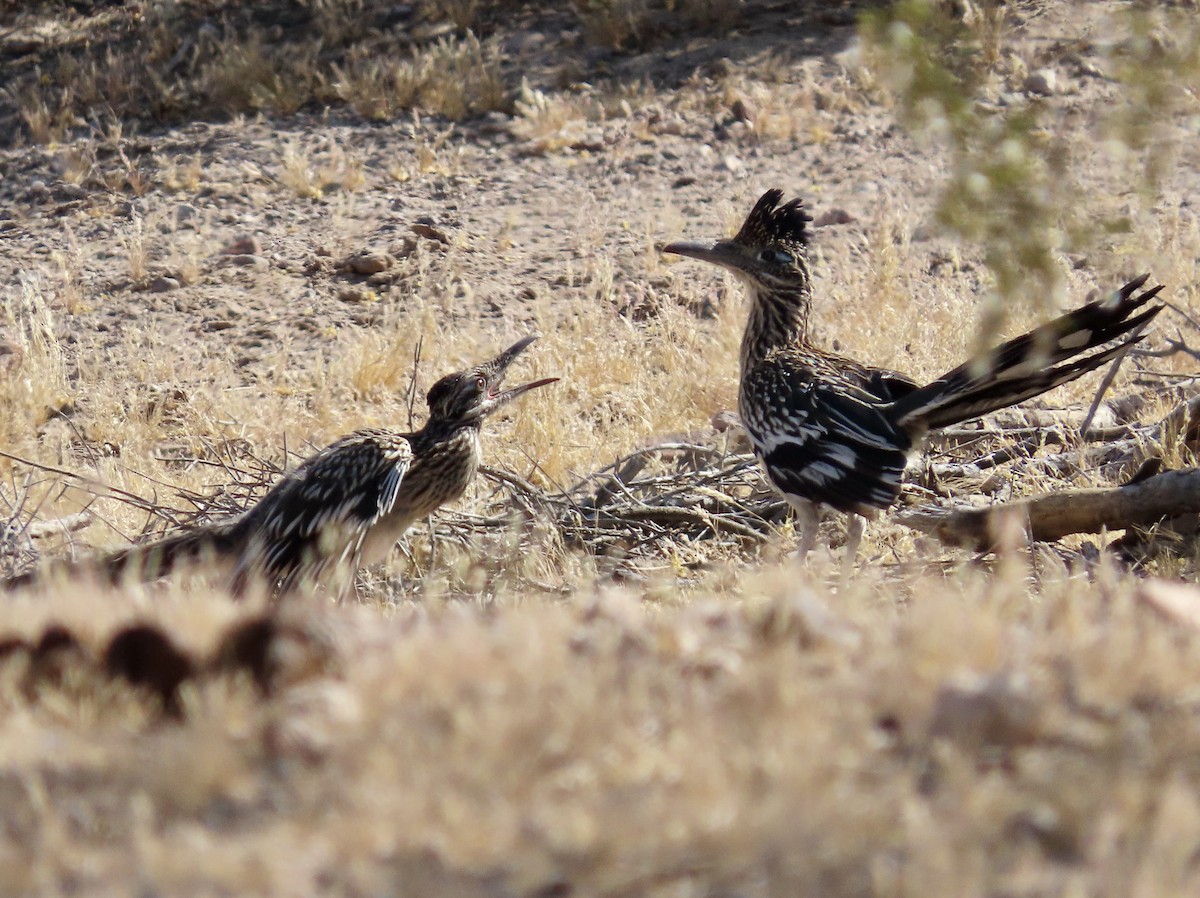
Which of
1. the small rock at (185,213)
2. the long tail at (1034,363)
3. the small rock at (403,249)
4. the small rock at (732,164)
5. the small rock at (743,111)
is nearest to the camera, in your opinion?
the long tail at (1034,363)

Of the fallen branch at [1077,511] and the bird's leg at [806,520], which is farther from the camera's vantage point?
the bird's leg at [806,520]

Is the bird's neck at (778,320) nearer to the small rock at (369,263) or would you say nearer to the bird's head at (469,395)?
the bird's head at (469,395)

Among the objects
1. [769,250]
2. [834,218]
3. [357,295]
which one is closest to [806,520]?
[769,250]

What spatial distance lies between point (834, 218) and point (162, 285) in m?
6.02

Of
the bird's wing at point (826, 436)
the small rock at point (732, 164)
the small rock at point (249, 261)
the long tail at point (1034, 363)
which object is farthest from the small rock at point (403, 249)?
the long tail at point (1034, 363)

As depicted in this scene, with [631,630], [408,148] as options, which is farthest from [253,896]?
[408,148]

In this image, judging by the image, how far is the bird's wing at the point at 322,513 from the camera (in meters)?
6.57

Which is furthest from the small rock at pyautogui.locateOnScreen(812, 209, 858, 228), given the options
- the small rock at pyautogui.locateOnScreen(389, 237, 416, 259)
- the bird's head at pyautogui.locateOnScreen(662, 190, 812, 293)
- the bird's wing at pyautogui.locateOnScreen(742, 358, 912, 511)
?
the bird's wing at pyautogui.locateOnScreen(742, 358, 912, 511)

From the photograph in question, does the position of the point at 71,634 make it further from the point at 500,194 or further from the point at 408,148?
the point at 408,148

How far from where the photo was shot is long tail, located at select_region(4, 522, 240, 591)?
625 centimetres

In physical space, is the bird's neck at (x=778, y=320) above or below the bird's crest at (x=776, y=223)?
below

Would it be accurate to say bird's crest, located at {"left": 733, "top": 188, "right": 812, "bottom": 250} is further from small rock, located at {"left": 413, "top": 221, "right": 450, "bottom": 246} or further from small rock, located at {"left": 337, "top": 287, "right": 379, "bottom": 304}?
small rock, located at {"left": 413, "top": 221, "right": 450, "bottom": 246}

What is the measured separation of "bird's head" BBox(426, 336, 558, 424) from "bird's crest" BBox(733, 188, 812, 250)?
1.46 m

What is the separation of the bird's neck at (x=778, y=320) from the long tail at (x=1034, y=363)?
1.26 meters
